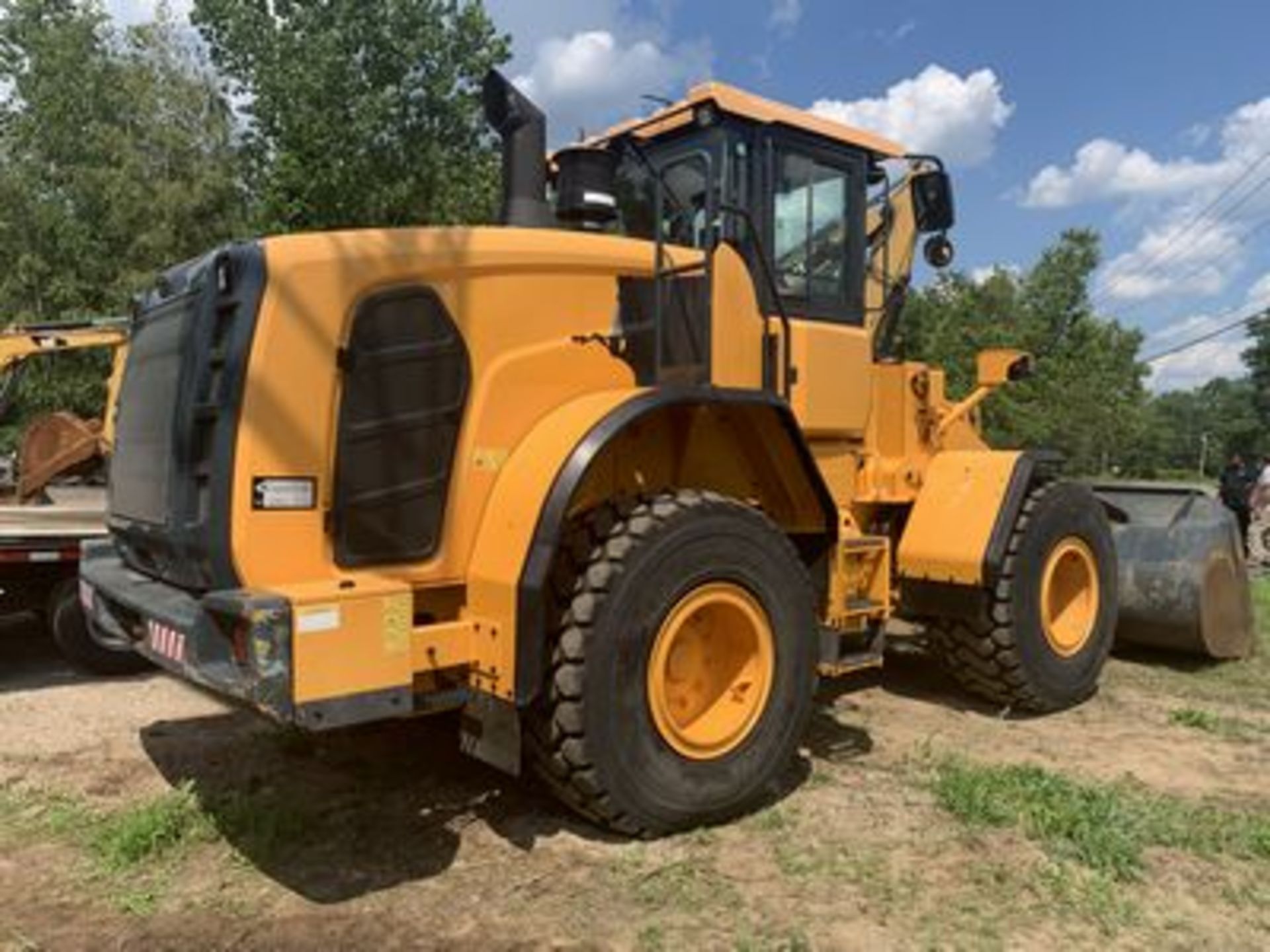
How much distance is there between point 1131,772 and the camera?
5.43 meters

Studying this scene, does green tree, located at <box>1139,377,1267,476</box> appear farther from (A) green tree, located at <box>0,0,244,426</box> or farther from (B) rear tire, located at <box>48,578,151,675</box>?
(B) rear tire, located at <box>48,578,151,675</box>

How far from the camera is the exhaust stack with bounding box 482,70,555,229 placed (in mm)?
5320

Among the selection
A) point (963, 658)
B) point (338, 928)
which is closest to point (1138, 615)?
point (963, 658)

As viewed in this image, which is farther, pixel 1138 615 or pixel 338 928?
pixel 1138 615

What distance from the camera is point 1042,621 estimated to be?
6.42m

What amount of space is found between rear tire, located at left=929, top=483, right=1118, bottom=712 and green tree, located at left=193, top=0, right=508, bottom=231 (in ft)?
53.7

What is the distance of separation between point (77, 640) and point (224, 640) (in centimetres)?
436

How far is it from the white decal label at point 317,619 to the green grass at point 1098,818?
2602 mm

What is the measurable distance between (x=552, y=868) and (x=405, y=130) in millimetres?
Answer: 22826

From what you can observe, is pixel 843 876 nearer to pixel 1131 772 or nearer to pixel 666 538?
pixel 666 538

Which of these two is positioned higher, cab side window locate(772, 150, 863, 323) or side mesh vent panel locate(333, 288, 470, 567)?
cab side window locate(772, 150, 863, 323)

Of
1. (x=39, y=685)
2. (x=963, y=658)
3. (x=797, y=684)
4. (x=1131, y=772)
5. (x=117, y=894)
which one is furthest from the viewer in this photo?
(x=39, y=685)

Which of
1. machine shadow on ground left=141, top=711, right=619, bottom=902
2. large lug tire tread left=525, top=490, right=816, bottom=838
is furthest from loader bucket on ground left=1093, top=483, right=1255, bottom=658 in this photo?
machine shadow on ground left=141, top=711, right=619, bottom=902

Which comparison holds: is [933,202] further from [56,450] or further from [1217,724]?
[56,450]
